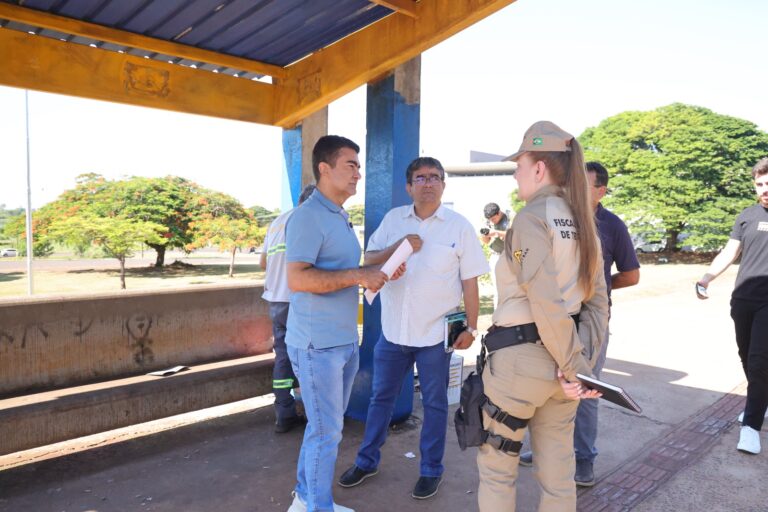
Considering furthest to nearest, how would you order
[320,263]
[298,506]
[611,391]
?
[298,506]
[320,263]
[611,391]

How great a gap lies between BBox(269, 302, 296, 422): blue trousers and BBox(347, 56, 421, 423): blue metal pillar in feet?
2.02

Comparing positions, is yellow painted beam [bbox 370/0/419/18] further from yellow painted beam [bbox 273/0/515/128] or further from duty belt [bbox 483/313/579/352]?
duty belt [bbox 483/313/579/352]

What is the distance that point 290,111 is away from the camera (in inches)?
200

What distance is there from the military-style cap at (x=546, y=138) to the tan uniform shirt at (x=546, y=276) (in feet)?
0.58

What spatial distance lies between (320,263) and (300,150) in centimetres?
290

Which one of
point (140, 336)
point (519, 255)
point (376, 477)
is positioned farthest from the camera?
point (140, 336)

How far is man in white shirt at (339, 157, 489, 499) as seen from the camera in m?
3.29

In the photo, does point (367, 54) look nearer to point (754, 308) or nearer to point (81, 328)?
→ point (81, 328)

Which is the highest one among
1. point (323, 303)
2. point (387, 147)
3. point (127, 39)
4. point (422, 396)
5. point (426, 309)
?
point (127, 39)

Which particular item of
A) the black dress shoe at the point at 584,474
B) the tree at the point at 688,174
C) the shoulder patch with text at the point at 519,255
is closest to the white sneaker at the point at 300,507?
the black dress shoe at the point at 584,474

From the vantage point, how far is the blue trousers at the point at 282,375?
4250 millimetres

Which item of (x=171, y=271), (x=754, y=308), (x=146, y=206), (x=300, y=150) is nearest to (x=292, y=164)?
(x=300, y=150)

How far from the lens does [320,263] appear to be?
8.70ft

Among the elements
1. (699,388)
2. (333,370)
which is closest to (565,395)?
(333,370)
